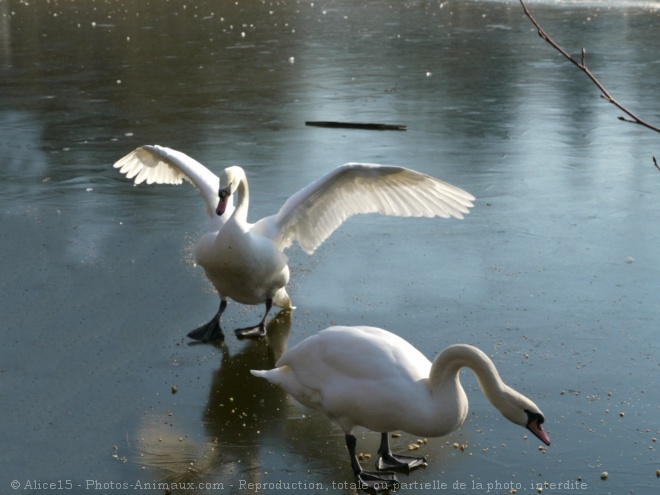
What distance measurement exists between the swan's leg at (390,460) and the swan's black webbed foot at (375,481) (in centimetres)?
11

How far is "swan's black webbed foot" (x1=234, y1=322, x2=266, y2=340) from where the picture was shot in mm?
6230

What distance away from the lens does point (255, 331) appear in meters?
6.25

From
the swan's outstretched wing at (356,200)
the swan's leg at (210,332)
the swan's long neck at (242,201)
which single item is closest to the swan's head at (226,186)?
the swan's long neck at (242,201)

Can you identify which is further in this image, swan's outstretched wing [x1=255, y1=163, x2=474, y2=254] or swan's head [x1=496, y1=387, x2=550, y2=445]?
swan's outstretched wing [x1=255, y1=163, x2=474, y2=254]

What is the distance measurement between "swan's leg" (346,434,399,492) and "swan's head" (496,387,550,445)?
0.66 meters

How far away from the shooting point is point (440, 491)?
4.43 metres

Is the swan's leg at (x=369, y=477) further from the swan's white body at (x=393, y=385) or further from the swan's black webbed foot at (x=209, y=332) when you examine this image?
the swan's black webbed foot at (x=209, y=332)

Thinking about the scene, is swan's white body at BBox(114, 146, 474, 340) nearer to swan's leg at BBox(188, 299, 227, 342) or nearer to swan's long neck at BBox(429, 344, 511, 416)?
swan's leg at BBox(188, 299, 227, 342)

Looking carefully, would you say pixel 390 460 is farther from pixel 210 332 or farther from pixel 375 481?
pixel 210 332

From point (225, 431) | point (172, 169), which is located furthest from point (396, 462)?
point (172, 169)

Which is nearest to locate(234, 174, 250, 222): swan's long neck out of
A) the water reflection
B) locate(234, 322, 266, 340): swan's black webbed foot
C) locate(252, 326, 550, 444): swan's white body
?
locate(234, 322, 266, 340): swan's black webbed foot

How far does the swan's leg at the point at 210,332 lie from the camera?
6098 mm

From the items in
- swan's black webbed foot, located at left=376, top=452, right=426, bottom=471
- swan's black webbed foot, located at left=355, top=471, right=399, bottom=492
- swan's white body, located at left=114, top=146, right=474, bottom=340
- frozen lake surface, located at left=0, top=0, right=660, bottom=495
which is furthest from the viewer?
swan's white body, located at left=114, top=146, right=474, bottom=340

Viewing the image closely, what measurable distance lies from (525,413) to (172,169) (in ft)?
13.0
